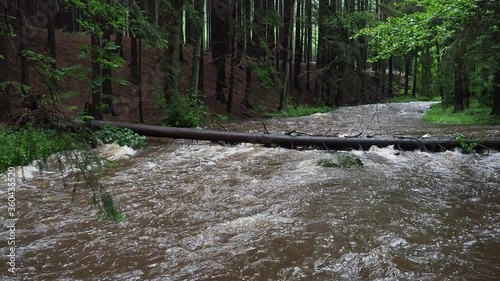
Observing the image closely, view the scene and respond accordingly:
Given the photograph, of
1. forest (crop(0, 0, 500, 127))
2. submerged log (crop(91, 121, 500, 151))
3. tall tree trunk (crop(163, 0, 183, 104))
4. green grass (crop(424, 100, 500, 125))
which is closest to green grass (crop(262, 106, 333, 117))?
forest (crop(0, 0, 500, 127))

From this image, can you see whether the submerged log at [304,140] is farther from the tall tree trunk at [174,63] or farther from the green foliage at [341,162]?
the tall tree trunk at [174,63]

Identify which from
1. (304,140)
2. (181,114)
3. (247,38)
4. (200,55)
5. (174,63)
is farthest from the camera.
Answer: (247,38)

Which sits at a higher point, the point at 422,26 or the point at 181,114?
the point at 422,26

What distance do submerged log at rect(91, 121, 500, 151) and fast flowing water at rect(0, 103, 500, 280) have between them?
5.72ft

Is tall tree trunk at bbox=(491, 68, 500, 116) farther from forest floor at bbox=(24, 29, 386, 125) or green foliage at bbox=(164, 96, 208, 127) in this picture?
green foliage at bbox=(164, 96, 208, 127)

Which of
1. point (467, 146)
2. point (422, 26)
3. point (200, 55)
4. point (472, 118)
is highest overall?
point (200, 55)

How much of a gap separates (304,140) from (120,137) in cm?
551

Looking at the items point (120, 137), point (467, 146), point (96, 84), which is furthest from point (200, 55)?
point (467, 146)

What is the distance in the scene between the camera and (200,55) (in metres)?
15.9

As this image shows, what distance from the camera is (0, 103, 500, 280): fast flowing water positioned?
395cm

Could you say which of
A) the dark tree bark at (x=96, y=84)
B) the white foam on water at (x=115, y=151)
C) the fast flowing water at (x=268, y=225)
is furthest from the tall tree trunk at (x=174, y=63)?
the fast flowing water at (x=268, y=225)

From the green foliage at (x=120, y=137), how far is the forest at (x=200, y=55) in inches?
31.8

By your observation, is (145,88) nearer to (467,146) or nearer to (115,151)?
(115,151)

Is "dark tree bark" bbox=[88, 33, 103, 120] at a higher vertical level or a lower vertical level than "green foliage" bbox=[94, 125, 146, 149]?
higher
